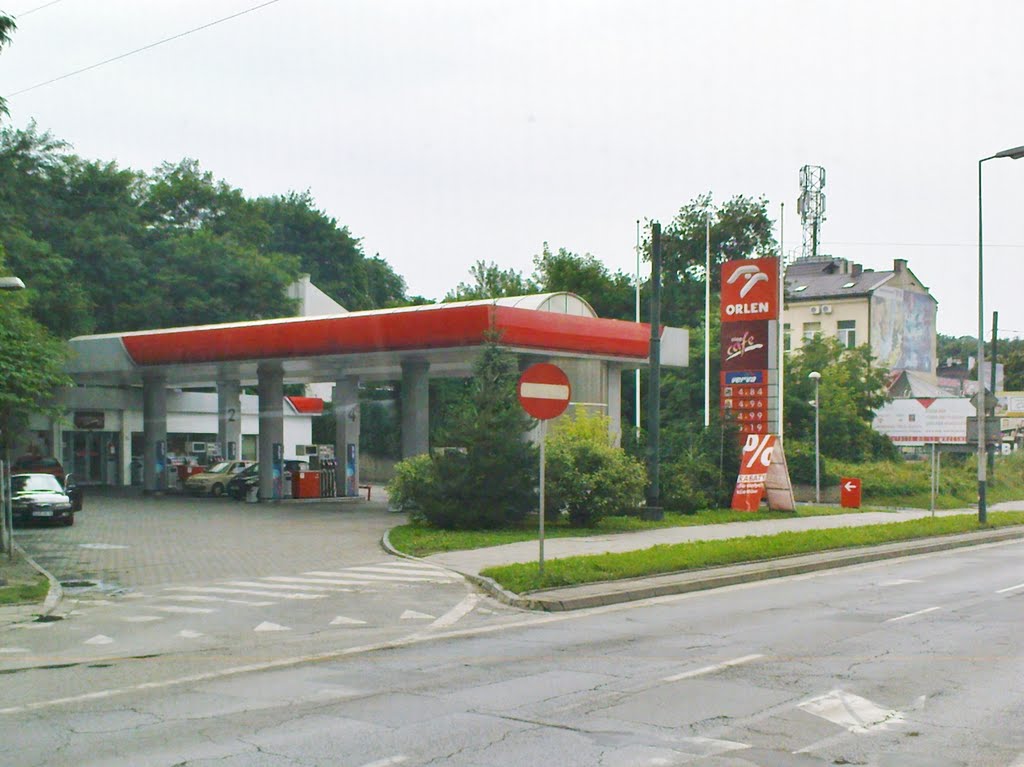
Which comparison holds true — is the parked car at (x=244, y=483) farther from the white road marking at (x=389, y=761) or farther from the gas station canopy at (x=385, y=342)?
the white road marking at (x=389, y=761)

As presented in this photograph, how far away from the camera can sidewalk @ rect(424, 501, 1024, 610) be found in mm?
16000

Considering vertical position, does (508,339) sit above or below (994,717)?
above

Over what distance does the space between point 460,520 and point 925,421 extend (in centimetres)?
1540

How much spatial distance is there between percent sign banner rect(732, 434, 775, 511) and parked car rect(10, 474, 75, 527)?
1815 cm

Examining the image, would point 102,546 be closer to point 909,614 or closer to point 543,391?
point 543,391

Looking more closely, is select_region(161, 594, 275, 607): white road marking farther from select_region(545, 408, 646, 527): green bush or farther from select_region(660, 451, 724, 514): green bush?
select_region(660, 451, 724, 514): green bush

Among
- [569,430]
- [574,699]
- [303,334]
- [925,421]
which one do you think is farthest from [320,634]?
[925,421]

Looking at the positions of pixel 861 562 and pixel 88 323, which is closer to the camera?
pixel 861 562

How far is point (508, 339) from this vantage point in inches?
1188

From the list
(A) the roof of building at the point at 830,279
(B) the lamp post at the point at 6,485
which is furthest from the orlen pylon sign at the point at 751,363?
(A) the roof of building at the point at 830,279

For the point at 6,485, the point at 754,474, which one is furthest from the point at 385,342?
the point at 6,485

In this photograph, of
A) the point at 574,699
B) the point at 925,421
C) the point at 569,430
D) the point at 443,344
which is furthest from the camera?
the point at 925,421

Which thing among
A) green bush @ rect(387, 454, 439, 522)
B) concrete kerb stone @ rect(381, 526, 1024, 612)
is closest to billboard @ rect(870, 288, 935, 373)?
concrete kerb stone @ rect(381, 526, 1024, 612)

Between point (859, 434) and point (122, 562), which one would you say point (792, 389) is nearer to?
point (859, 434)
